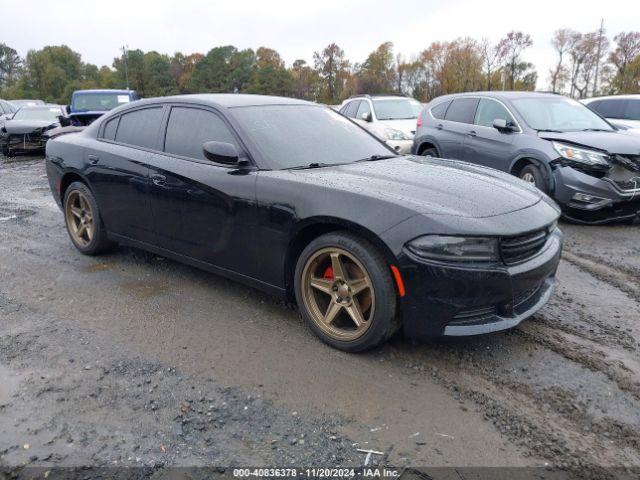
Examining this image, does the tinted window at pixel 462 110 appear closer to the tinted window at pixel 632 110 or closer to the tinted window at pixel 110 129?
the tinted window at pixel 632 110

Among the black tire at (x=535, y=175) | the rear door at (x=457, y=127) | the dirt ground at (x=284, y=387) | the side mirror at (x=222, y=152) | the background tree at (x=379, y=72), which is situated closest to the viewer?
the dirt ground at (x=284, y=387)

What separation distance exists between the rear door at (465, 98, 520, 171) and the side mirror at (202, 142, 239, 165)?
4.93m

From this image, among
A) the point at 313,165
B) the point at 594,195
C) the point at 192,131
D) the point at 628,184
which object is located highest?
the point at 192,131

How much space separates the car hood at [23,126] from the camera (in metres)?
15.0

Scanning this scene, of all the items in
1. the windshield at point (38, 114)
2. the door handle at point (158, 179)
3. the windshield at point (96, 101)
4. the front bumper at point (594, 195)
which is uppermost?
the windshield at point (96, 101)

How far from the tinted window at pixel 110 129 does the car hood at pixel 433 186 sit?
227 cm

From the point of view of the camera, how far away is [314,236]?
136 inches

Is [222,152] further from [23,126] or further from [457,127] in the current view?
[23,126]

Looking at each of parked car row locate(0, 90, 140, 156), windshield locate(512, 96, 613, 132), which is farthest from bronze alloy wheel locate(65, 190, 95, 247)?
parked car row locate(0, 90, 140, 156)

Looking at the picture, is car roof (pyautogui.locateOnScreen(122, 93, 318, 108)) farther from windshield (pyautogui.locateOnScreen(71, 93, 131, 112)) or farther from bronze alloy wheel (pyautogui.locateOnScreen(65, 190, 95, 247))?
windshield (pyautogui.locateOnScreen(71, 93, 131, 112))

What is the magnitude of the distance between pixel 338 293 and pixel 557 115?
5.82m

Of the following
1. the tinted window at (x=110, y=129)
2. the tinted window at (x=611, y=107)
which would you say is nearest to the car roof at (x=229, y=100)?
the tinted window at (x=110, y=129)

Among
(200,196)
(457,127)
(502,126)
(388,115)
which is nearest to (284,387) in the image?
(200,196)

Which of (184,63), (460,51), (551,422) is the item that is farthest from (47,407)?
(184,63)
